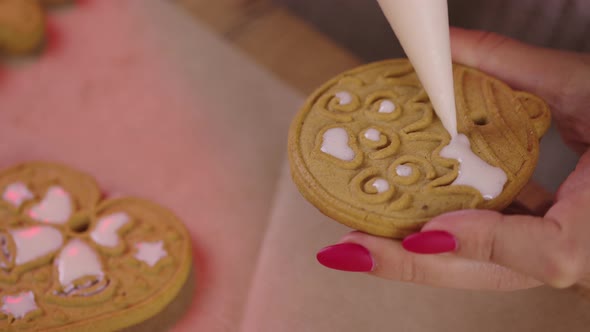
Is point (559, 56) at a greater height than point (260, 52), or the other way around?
point (559, 56)

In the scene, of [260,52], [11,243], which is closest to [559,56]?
[260,52]

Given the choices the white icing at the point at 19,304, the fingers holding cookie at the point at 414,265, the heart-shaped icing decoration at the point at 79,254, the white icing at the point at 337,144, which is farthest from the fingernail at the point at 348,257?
the white icing at the point at 19,304

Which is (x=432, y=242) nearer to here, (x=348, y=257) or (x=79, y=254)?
(x=348, y=257)

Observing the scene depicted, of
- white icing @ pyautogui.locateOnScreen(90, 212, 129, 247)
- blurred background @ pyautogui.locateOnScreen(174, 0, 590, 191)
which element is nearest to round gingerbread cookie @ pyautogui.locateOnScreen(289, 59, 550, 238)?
blurred background @ pyautogui.locateOnScreen(174, 0, 590, 191)

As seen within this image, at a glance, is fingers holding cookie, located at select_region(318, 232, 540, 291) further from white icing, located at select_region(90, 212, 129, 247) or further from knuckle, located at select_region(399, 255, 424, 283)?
white icing, located at select_region(90, 212, 129, 247)

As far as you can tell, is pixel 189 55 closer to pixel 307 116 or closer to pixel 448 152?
pixel 307 116
